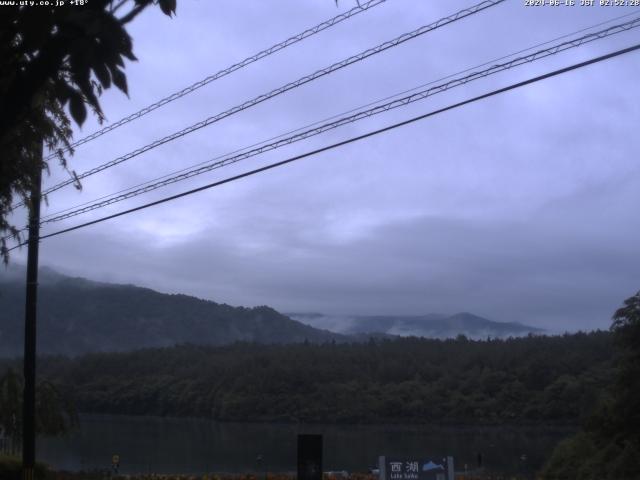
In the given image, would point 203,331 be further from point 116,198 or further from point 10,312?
point 116,198

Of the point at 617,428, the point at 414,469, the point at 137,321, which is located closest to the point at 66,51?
the point at 414,469

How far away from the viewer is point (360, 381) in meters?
46.2

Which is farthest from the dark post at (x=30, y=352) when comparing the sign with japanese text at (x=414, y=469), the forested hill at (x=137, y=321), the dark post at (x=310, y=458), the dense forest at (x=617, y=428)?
the forested hill at (x=137, y=321)

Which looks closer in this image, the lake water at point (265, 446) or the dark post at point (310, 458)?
the dark post at point (310, 458)

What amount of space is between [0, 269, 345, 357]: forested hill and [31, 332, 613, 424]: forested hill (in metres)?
23.9

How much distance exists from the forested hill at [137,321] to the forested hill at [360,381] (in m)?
23.9

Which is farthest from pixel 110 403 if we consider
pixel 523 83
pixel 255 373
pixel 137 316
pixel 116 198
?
pixel 137 316

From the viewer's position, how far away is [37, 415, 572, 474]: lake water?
27.5m

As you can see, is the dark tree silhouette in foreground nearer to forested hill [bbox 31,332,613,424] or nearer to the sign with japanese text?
the sign with japanese text

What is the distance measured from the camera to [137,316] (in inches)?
4166

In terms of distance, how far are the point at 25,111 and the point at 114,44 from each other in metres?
1.01

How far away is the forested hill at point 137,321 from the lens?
291 ft

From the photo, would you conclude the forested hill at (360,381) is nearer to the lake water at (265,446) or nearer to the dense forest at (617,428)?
the lake water at (265,446)

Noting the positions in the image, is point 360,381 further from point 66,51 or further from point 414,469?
point 66,51
